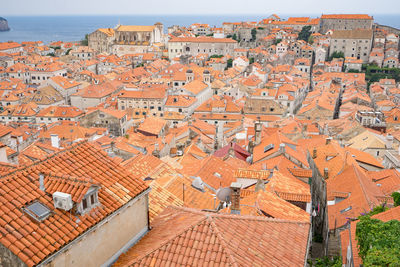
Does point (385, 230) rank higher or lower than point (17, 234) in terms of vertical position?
lower

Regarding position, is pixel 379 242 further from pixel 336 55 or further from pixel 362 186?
pixel 336 55

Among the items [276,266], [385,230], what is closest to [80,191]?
[276,266]

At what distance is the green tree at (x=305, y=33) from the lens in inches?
5407

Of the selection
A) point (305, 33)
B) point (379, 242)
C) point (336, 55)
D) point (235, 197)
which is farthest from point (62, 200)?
point (305, 33)

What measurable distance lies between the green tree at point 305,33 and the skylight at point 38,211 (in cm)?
13945

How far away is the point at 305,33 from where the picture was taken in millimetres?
138625

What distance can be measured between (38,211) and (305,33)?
466 ft

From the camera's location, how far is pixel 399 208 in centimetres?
1543

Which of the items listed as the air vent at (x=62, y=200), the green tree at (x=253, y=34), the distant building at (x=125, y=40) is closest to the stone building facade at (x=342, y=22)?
the green tree at (x=253, y=34)

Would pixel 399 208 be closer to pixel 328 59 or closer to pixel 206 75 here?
pixel 206 75

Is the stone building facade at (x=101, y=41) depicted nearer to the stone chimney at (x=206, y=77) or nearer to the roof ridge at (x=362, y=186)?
the stone chimney at (x=206, y=77)

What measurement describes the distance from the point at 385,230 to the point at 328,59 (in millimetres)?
114698

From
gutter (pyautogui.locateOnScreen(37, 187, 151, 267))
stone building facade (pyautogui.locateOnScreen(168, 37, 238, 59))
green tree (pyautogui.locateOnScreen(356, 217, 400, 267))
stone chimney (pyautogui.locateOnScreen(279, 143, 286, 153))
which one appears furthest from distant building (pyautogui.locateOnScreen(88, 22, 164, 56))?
gutter (pyautogui.locateOnScreen(37, 187, 151, 267))

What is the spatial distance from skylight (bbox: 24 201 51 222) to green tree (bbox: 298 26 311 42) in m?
139
